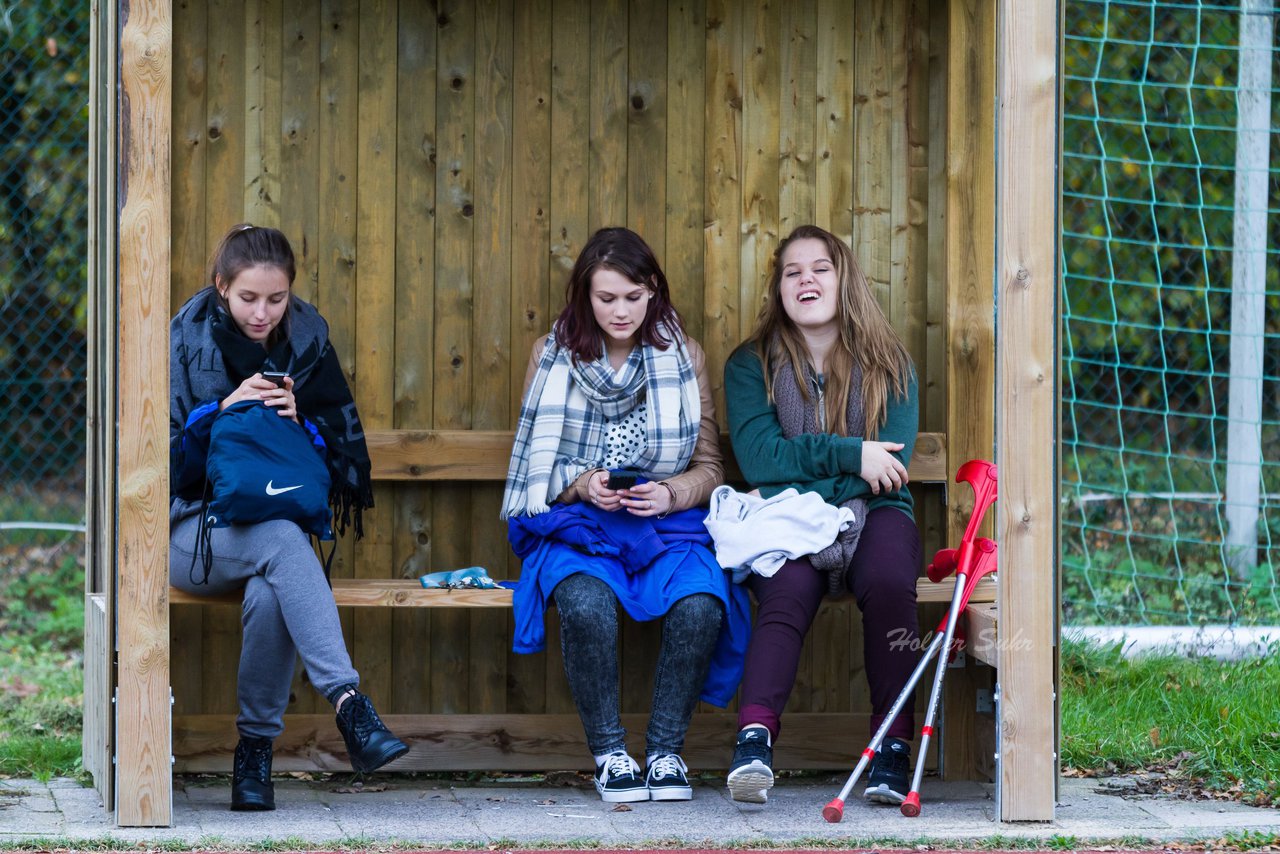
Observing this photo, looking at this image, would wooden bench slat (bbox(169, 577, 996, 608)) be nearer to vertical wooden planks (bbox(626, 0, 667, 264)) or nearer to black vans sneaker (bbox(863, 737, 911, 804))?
black vans sneaker (bbox(863, 737, 911, 804))

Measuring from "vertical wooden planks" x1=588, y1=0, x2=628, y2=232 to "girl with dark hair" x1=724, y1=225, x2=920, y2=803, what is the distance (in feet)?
1.77

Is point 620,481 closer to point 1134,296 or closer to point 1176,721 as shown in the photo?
point 1176,721

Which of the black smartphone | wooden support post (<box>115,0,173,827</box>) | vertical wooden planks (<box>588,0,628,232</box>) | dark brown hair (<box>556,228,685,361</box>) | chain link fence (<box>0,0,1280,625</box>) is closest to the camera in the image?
wooden support post (<box>115,0,173,827</box>)

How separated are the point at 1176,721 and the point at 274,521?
2.67m

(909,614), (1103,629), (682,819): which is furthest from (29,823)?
(1103,629)

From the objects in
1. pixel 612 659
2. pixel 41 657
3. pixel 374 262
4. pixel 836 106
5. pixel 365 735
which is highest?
pixel 836 106

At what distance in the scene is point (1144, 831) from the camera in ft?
12.3

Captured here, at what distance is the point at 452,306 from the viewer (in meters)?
4.73

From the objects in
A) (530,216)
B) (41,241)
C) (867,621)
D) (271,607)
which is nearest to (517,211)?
(530,216)

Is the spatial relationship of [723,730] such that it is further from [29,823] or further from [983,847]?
[29,823]

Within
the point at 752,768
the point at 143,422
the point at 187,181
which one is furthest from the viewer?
the point at 187,181

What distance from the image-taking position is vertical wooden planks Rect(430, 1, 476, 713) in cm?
471

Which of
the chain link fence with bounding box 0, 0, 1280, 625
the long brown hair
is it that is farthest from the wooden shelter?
the chain link fence with bounding box 0, 0, 1280, 625

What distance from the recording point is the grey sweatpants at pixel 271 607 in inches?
153
